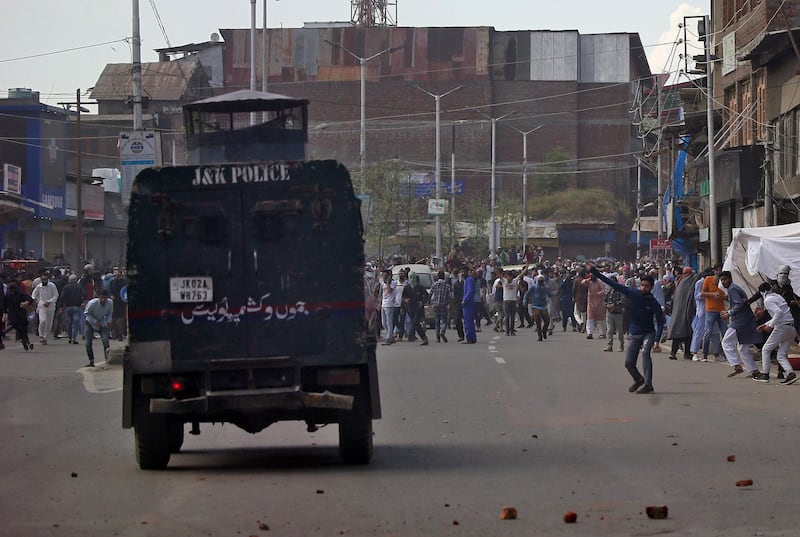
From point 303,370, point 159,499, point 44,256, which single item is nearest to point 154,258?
point 303,370

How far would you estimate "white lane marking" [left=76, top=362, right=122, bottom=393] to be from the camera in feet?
63.4

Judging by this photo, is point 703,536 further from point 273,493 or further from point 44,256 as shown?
point 44,256

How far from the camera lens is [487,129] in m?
85.8

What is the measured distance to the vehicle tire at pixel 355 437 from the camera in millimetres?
10430

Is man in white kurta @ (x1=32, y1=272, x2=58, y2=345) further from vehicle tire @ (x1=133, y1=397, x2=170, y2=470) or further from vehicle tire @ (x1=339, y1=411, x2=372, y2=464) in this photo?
vehicle tire @ (x1=339, y1=411, x2=372, y2=464)

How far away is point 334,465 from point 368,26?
254 feet

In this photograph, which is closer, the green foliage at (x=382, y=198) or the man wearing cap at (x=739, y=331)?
the man wearing cap at (x=739, y=331)

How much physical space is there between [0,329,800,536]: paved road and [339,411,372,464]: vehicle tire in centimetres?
18

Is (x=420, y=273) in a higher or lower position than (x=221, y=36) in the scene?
lower

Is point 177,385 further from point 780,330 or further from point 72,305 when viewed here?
point 72,305

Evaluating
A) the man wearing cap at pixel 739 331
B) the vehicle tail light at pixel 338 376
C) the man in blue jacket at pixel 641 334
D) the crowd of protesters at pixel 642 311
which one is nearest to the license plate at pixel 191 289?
the vehicle tail light at pixel 338 376

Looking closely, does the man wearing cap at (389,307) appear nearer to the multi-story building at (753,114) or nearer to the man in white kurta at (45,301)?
the man in white kurta at (45,301)

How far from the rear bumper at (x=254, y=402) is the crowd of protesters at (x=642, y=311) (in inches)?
249

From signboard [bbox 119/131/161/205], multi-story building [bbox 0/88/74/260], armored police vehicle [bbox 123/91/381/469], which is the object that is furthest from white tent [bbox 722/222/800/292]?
multi-story building [bbox 0/88/74/260]
